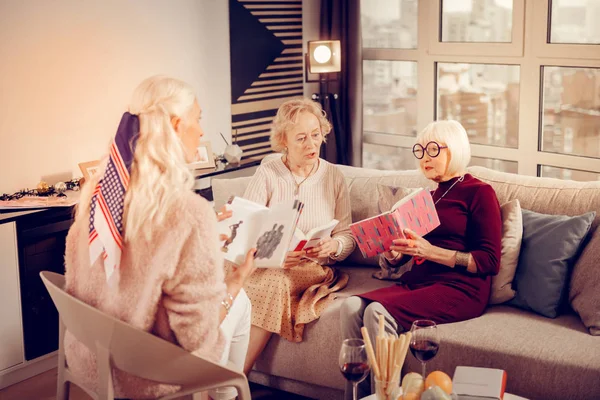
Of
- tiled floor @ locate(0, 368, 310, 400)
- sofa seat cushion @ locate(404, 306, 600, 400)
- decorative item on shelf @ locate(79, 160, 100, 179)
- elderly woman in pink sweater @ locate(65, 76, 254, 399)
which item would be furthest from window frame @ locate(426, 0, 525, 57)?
elderly woman in pink sweater @ locate(65, 76, 254, 399)

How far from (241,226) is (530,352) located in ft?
3.63

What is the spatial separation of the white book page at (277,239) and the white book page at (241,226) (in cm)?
5

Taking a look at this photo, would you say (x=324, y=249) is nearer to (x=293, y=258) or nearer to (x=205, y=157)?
(x=293, y=258)

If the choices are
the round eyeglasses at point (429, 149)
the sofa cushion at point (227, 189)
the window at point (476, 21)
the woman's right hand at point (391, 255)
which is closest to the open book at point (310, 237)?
the woman's right hand at point (391, 255)

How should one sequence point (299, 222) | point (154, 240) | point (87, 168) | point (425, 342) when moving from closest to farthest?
point (154, 240)
point (425, 342)
point (299, 222)
point (87, 168)

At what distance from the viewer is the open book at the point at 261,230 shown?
2689mm

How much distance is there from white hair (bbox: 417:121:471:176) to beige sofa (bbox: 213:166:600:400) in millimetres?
321

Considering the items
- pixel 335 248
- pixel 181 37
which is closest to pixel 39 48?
pixel 181 37

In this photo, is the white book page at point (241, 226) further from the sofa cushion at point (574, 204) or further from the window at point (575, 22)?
the window at point (575, 22)

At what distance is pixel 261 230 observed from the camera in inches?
108

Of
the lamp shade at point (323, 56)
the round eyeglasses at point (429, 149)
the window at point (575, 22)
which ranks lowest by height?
the round eyeglasses at point (429, 149)

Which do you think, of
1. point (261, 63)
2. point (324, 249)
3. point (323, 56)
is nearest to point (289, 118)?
point (324, 249)

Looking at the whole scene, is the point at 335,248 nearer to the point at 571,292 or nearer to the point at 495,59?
the point at 571,292

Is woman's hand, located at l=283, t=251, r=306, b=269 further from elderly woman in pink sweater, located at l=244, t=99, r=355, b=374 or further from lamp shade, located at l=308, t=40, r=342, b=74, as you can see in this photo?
lamp shade, located at l=308, t=40, r=342, b=74
